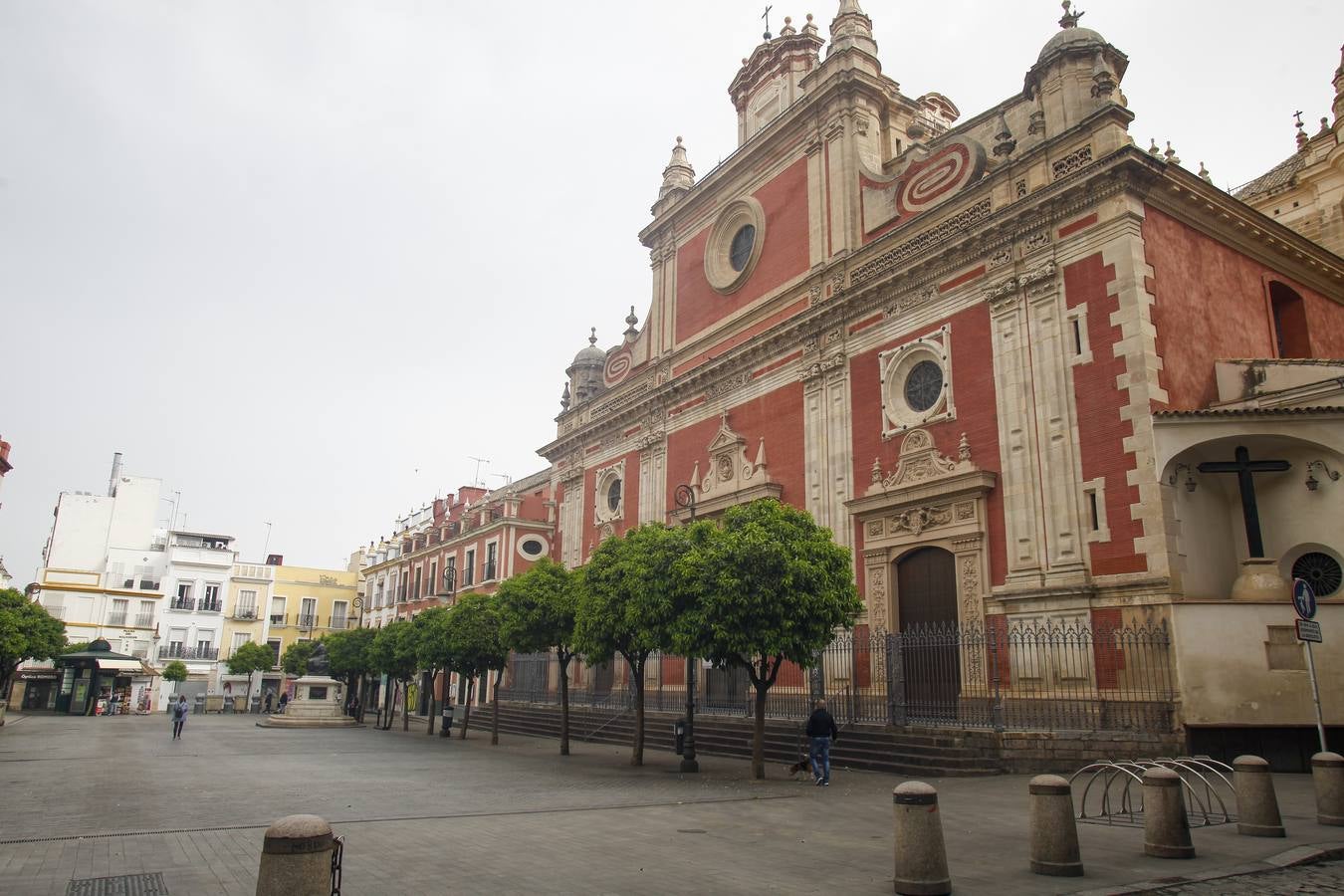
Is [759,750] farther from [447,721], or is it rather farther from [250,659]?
[250,659]

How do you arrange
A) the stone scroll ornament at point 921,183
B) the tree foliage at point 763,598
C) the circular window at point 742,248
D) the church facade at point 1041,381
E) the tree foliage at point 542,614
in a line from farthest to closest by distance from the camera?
the circular window at point 742,248 → the tree foliage at point 542,614 → the stone scroll ornament at point 921,183 → the church facade at point 1041,381 → the tree foliage at point 763,598

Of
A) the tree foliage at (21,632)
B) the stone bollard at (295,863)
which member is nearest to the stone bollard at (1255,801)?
the stone bollard at (295,863)

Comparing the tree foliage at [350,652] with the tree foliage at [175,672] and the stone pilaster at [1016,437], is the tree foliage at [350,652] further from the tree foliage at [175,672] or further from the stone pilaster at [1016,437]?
the stone pilaster at [1016,437]

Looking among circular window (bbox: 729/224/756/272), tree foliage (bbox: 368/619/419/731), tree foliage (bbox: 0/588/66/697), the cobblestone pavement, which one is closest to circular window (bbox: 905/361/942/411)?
circular window (bbox: 729/224/756/272)

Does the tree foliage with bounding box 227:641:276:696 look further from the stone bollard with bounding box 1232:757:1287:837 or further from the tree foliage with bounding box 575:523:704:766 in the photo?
the stone bollard with bounding box 1232:757:1287:837

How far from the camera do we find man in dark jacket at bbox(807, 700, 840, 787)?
1396 cm

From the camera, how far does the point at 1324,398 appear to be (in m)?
16.3

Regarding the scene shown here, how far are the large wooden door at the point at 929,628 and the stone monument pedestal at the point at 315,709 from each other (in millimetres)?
24676

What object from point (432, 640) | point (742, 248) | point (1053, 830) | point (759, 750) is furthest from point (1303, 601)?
point (432, 640)

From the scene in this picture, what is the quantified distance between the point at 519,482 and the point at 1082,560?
32629 millimetres

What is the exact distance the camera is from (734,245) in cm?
2891

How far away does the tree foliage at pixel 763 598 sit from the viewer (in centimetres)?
1524

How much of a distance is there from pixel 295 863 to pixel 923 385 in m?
18.1

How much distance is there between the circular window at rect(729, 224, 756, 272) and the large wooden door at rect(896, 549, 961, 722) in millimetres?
11535
